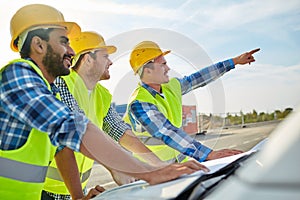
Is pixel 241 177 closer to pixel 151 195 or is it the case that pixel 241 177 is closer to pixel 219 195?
pixel 219 195

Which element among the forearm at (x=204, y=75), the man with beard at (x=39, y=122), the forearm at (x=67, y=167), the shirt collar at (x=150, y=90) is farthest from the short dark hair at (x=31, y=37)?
the forearm at (x=204, y=75)

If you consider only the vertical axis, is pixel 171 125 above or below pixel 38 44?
below

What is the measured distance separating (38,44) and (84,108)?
0.70m

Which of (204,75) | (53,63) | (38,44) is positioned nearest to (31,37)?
(38,44)

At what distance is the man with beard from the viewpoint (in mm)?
1530

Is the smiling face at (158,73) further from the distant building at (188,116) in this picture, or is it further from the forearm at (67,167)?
the forearm at (67,167)

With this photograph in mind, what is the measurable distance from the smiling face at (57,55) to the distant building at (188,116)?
0.88 m

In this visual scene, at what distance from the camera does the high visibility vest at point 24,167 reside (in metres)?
1.78

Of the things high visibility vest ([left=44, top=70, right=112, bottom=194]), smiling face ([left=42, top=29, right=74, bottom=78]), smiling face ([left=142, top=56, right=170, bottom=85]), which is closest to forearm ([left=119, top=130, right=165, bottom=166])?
high visibility vest ([left=44, top=70, right=112, bottom=194])

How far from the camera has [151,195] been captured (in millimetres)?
1162

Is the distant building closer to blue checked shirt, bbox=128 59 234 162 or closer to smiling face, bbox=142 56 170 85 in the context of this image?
blue checked shirt, bbox=128 59 234 162

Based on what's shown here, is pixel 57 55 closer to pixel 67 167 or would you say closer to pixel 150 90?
pixel 67 167

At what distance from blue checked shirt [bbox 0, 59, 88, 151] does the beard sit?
1.22 ft

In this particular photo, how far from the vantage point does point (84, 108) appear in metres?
2.73
